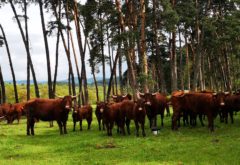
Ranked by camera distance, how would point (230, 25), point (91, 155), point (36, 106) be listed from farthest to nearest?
point (230, 25)
point (36, 106)
point (91, 155)

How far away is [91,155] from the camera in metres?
16.0

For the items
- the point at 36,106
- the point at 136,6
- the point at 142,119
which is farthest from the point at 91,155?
the point at 136,6

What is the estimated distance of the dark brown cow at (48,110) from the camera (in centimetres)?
2442

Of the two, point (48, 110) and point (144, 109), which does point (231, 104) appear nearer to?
point (144, 109)

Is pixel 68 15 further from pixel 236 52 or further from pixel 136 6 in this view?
pixel 236 52

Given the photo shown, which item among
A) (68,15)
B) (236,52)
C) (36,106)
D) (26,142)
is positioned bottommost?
(26,142)

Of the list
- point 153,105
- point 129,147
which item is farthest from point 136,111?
point 129,147

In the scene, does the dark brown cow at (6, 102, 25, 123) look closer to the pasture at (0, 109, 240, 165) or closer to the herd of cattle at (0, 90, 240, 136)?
the herd of cattle at (0, 90, 240, 136)

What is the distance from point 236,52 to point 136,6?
2275cm

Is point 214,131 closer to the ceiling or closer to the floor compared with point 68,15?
closer to the floor

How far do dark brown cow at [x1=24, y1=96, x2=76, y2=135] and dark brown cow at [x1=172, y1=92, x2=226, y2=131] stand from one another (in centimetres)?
646

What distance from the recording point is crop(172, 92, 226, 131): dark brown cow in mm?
21281

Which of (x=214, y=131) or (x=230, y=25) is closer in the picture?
(x=214, y=131)

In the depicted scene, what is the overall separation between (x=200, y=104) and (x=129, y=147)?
6.13 m
